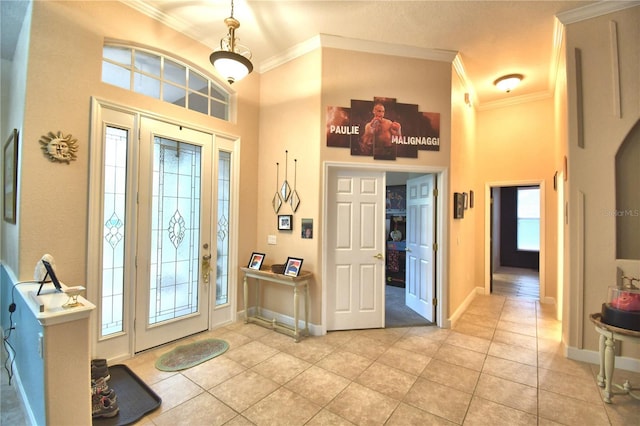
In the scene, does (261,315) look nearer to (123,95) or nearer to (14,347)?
(14,347)

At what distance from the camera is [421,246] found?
4180 mm

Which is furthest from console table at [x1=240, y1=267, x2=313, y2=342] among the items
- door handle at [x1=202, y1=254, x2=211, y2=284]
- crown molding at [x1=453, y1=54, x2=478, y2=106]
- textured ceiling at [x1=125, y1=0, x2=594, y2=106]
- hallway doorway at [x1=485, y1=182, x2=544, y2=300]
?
hallway doorway at [x1=485, y1=182, x2=544, y2=300]

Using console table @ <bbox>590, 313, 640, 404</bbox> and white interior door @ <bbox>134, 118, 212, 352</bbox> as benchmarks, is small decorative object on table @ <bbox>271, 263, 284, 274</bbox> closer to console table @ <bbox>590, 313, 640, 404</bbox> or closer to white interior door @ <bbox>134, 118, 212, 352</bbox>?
white interior door @ <bbox>134, 118, 212, 352</bbox>

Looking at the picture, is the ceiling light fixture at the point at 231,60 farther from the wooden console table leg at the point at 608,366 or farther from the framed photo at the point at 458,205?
the wooden console table leg at the point at 608,366

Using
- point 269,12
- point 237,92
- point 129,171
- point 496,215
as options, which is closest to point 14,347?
point 129,171

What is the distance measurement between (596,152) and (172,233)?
4661 mm

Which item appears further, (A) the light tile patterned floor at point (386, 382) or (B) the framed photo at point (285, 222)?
(B) the framed photo at point (285, 222)

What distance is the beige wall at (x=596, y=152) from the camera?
2744 millimetres

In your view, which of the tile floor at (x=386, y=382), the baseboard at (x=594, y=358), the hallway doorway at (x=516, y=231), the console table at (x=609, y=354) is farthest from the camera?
the hallway doorway at (x=516, y=231)

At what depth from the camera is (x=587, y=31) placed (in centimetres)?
294

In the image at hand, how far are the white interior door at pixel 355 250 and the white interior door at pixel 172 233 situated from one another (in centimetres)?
159

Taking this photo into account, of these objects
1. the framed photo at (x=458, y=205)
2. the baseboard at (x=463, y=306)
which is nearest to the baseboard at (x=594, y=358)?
the baseboard at (x=463, y=306)

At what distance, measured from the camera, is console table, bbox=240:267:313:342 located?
332 cm

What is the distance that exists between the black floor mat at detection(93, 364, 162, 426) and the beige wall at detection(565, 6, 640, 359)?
13.4 ft
